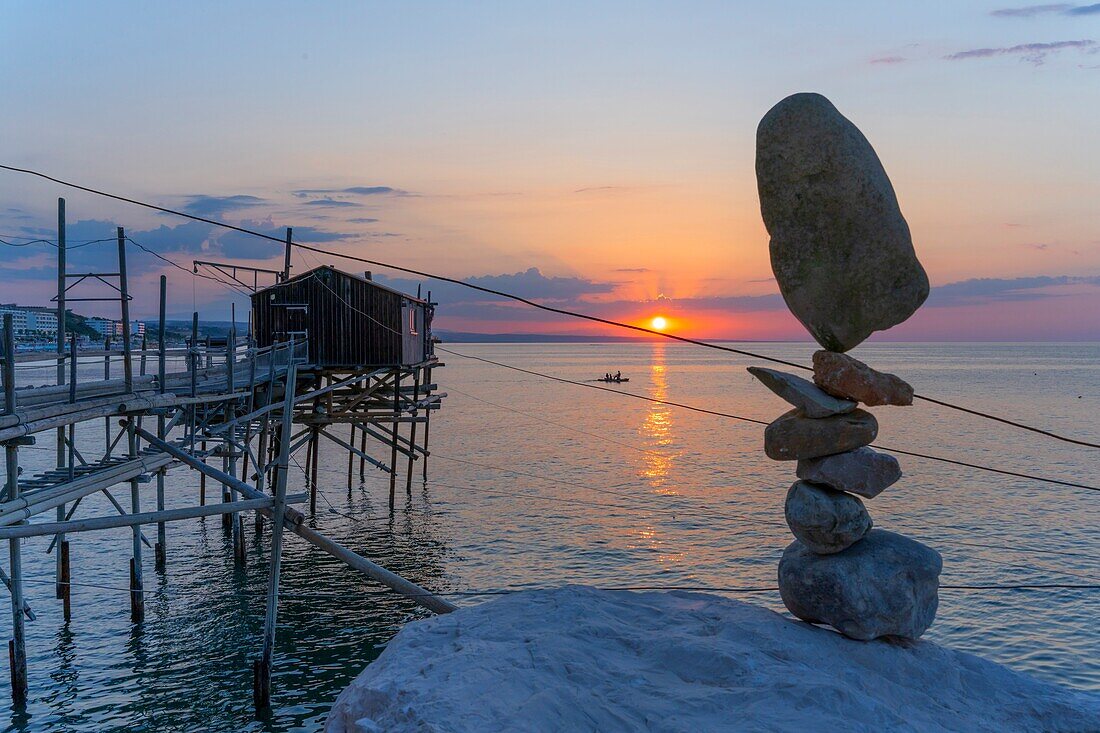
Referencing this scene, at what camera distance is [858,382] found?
991 centimetres

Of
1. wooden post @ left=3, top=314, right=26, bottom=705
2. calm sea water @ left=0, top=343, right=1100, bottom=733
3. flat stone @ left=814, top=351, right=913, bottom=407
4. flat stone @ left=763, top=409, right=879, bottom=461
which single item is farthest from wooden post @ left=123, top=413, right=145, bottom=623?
flat stone @ left=814, top=351, right=913, bottom=407

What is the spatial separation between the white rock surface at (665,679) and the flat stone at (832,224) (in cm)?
383

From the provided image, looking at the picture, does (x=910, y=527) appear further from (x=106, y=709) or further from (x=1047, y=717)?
(x=106, y=709)

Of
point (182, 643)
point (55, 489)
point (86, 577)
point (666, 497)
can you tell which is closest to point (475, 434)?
point (666, 497)

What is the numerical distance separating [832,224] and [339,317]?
22.5 meters

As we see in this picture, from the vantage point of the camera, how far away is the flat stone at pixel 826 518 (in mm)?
9891

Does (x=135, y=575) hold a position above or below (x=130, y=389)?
below

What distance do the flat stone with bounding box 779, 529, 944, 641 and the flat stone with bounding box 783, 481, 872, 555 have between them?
0.23 m

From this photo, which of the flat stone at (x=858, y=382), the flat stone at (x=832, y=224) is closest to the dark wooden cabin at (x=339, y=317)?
the flat stone at (x=832, y=224)

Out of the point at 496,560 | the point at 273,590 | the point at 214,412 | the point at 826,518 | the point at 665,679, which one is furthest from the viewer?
the point at 496,560

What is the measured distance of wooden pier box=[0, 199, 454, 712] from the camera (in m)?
12.1

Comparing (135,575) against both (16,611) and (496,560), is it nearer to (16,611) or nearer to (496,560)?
(16,611)

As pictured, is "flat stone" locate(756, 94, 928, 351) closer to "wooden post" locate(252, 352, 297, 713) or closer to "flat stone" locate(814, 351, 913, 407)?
"flat stone" locate(814, 351, 913, 407)

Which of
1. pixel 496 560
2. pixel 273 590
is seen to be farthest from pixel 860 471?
pixel 496 560
